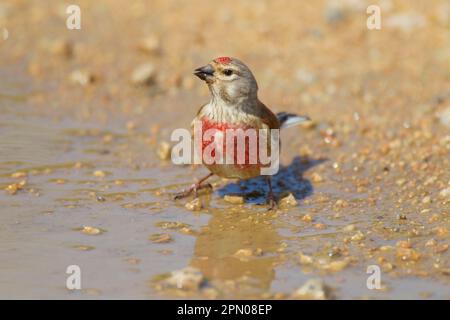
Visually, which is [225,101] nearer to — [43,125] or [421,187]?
[421,187]

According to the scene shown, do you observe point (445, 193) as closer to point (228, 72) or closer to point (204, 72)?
point (228, 72)

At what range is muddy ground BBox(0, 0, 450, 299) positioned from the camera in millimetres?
4379

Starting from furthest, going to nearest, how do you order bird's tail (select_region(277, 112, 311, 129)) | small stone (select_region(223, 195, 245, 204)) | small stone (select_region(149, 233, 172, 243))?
bird's tail (select_region(277, 112, 311, 129))
small stone (select_region(223, 195, 245, 204))
small stone (select_region(149, 233, 172, 243))

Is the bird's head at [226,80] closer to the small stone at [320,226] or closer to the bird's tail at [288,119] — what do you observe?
the bird's tail at [288,119]

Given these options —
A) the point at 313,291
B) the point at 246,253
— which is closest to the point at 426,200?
the point at 246,253

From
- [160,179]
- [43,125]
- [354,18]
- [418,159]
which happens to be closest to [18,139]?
[43,125]

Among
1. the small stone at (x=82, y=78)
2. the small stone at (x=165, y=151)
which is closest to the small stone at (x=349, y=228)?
the small stone at (x=165, y=151)

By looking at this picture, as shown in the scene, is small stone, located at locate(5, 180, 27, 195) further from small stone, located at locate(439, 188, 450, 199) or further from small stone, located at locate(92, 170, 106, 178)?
small stone, located at locate(439, 188, 450, 199)

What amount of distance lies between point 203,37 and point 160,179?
2984mm

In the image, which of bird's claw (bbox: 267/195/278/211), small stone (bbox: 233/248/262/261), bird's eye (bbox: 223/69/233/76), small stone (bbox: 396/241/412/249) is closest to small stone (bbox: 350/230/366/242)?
small stone (bbox: 396/241/412/249)

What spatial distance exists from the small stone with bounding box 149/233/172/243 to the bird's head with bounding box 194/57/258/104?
1.09m

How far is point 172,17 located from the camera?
9000mm

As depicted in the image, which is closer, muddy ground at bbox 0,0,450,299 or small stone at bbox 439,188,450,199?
muddy ground at bbox 0,0,450,299

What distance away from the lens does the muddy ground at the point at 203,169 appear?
438cm
